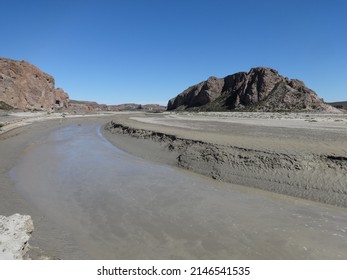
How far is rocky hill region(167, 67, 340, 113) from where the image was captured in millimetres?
92500

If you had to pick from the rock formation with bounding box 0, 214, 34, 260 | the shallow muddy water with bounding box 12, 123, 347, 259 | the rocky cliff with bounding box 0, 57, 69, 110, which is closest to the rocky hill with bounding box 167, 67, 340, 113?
the rocky cliff with bounding box 0, 57, 69, 110

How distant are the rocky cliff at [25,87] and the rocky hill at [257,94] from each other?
227 ft

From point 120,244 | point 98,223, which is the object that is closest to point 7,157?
point 98,223

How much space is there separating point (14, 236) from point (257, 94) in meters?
114

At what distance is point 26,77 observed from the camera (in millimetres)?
122938

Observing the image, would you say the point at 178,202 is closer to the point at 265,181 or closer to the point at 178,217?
the point at 178,217

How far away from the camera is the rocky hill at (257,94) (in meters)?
92.5

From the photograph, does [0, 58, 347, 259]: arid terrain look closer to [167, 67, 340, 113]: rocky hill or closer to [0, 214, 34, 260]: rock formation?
[0, 214, 34, 260]: rock formation

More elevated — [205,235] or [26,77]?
[26,77]

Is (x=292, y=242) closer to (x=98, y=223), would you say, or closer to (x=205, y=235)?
(x=205, y=235)

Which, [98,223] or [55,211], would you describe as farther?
[55,211]

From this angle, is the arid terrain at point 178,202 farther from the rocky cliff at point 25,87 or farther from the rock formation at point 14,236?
the rocky cliff at point 25,87

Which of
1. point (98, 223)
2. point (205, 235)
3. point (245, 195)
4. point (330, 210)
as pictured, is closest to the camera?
point (205, 235)
